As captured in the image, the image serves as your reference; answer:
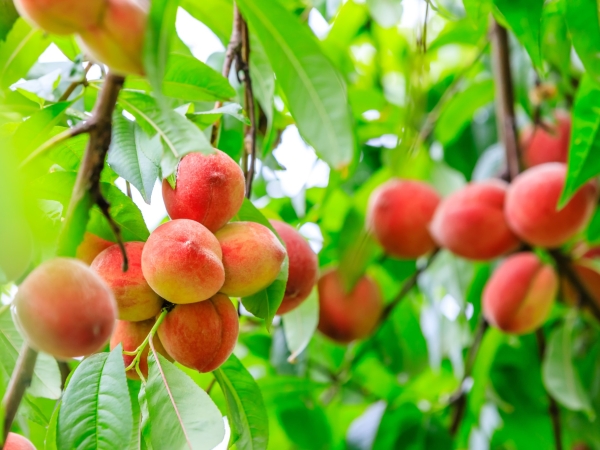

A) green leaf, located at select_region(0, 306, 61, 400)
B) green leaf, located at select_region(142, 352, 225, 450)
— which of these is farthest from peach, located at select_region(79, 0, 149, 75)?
green leaf, located at select_region(0, 306, 61, 400)

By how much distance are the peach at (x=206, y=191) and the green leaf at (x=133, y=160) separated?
21 mm

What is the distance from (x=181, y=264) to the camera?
55 centimetres

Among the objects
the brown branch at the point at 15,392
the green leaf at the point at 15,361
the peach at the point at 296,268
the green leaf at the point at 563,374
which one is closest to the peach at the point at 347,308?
the green leaf at the point at 563,374

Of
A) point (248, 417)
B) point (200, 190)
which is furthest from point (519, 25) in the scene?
point (248, 417)

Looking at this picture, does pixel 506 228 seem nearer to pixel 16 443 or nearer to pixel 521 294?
pixel 521 294

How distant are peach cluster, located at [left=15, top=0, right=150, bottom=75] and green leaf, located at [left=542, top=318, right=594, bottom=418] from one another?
108 centimetres

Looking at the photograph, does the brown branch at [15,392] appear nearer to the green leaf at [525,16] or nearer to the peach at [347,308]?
the green leaf at [525,16]

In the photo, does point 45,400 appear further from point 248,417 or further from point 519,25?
point 519,25

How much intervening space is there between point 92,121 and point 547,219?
918mm

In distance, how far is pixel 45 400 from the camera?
81cm

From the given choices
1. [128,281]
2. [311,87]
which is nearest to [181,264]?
[128,281]

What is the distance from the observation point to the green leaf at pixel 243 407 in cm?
64

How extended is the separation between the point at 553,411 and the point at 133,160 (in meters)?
1.09

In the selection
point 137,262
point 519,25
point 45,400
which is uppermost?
point 519,25
